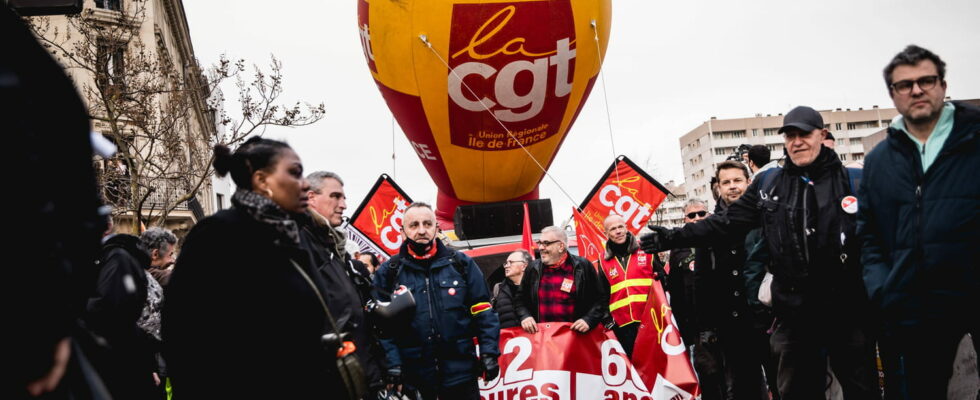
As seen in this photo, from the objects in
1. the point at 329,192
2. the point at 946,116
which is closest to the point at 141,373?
the point at 329,192

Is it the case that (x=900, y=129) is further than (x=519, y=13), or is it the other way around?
(x=519, y=13)

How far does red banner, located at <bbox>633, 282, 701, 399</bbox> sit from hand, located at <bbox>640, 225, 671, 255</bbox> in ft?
6.55

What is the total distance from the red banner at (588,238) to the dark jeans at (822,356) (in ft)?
14.3

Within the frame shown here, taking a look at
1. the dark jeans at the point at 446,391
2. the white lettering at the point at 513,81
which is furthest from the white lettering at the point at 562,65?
the dark jeans at the point at 446,391

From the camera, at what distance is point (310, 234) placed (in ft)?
12.7

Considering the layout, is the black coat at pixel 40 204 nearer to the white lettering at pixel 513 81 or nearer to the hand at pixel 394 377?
Result: the hand at pixel 394 377

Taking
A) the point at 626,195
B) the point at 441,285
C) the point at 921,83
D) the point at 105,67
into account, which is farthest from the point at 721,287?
the point at 105,67

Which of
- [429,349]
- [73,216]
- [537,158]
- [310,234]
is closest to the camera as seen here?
[73,216]

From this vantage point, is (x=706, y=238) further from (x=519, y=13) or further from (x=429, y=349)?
(x=519, y=13)

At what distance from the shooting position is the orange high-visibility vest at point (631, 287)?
24.0 feet

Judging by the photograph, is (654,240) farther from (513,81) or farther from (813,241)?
(513,81)

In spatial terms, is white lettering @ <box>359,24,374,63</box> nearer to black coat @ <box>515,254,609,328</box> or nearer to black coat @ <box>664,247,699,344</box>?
black coat @ <box>515,254,609,328</box>

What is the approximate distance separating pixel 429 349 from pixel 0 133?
364cm

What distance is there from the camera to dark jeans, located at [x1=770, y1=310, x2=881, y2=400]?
407 cm
